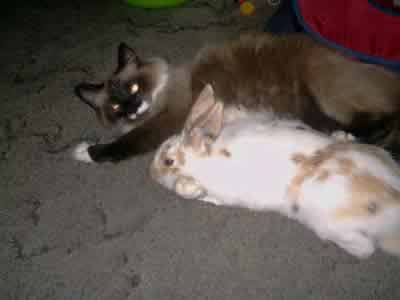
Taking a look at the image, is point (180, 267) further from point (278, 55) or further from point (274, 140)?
point (278, 55)

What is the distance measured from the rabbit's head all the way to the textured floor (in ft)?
0.51

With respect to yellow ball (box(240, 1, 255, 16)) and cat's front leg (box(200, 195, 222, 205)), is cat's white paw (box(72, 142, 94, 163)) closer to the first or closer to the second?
cat's front leg (box(200, 195, 222, 205))

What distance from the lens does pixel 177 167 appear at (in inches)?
40.7

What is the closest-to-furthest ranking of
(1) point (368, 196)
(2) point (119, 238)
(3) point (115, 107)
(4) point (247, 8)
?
(1) point (368, 196), (2) point (119, 238), (3) point (115, 107), (4) point (247, 8)

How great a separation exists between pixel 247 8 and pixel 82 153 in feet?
3.71

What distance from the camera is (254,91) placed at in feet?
4.07

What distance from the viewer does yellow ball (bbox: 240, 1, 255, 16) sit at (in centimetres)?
171

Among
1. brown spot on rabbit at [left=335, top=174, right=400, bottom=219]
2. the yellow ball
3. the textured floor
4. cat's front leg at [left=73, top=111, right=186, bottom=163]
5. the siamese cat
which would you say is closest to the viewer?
brown spot on rabbit at [left=335, top=174, right=400, bottom=219]

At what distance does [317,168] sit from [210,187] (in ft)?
1.06

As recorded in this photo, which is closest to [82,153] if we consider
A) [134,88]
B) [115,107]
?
[115,107]

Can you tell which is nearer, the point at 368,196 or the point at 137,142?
the point at 368,196

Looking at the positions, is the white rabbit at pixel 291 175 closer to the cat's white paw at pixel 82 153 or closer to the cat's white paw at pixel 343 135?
the cat's white paw at pixel 343 135

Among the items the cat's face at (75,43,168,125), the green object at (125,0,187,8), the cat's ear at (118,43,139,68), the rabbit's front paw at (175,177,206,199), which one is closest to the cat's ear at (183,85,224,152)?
the rabbit's front paw at (175,177,206,199)

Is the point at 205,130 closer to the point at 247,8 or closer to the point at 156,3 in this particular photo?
the point at 247,8
